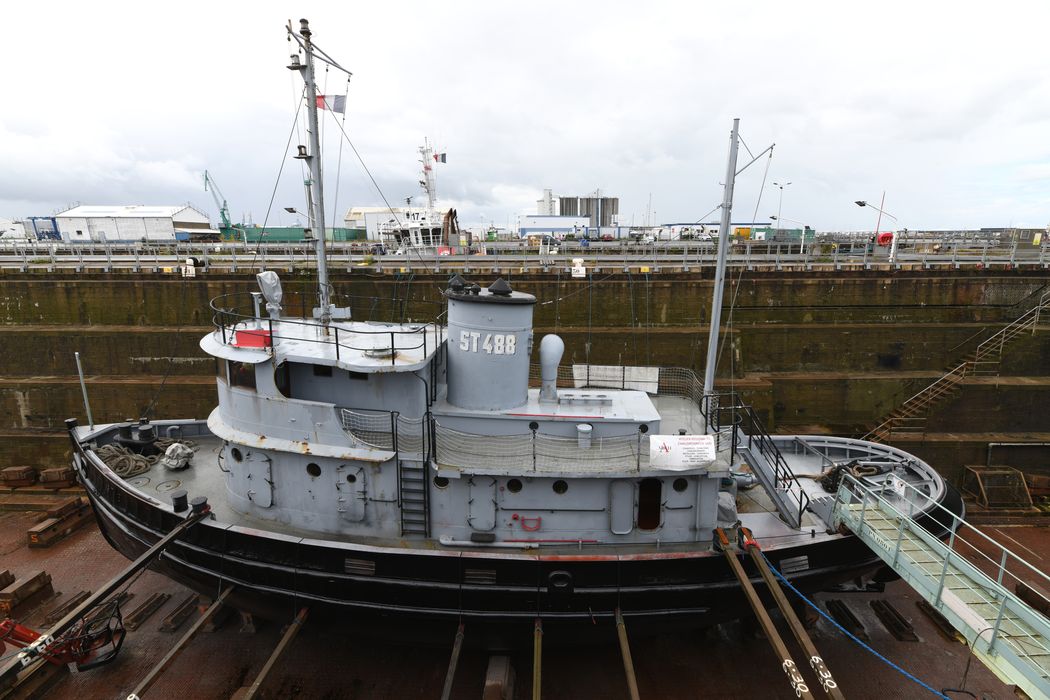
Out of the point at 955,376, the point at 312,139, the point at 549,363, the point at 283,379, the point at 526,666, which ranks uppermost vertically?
the point at 312,139

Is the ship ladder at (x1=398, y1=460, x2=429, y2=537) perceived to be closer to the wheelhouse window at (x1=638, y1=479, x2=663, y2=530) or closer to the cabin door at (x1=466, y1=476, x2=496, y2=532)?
the cabin door at (x1=466, y1=476, x2=496, y2=532)

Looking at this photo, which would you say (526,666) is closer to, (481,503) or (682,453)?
(481,503)

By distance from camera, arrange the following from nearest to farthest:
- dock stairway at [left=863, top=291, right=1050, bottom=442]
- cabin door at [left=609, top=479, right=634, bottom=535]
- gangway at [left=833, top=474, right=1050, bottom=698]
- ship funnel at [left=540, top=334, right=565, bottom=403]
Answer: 1. gangway at [left=833, top=474, right=1050, bottom=698]
2. cabin door at [left=609, top=479, right=634, bottom=535]
3. ship funnel at [left=540, top=334, right=565, bottom=403]
4. dock stairway at [left=863, top=291, right=1050, bottom=442]

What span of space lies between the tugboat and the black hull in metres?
0.03

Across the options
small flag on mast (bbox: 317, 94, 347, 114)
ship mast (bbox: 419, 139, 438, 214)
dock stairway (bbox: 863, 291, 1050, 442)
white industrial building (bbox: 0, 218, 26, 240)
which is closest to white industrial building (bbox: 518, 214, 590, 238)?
Answer: ship mast (bbox: 419, 139, 438, 214)

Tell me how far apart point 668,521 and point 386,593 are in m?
4.33

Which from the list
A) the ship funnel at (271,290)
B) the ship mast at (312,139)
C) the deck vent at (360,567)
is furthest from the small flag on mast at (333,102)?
the deck vent at (360,567)

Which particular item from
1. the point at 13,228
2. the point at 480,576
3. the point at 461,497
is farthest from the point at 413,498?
the point at 13,228

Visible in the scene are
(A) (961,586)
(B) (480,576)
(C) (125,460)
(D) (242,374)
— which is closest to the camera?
(A) (961,586)

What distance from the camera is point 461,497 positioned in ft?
25.9

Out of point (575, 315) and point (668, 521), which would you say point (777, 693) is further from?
point (575, 315)

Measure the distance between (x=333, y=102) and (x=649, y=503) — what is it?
8.33 meters

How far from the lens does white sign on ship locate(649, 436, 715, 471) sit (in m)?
7.06

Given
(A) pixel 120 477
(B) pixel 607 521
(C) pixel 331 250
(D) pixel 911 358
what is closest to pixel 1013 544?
(D) pixel 911 358
